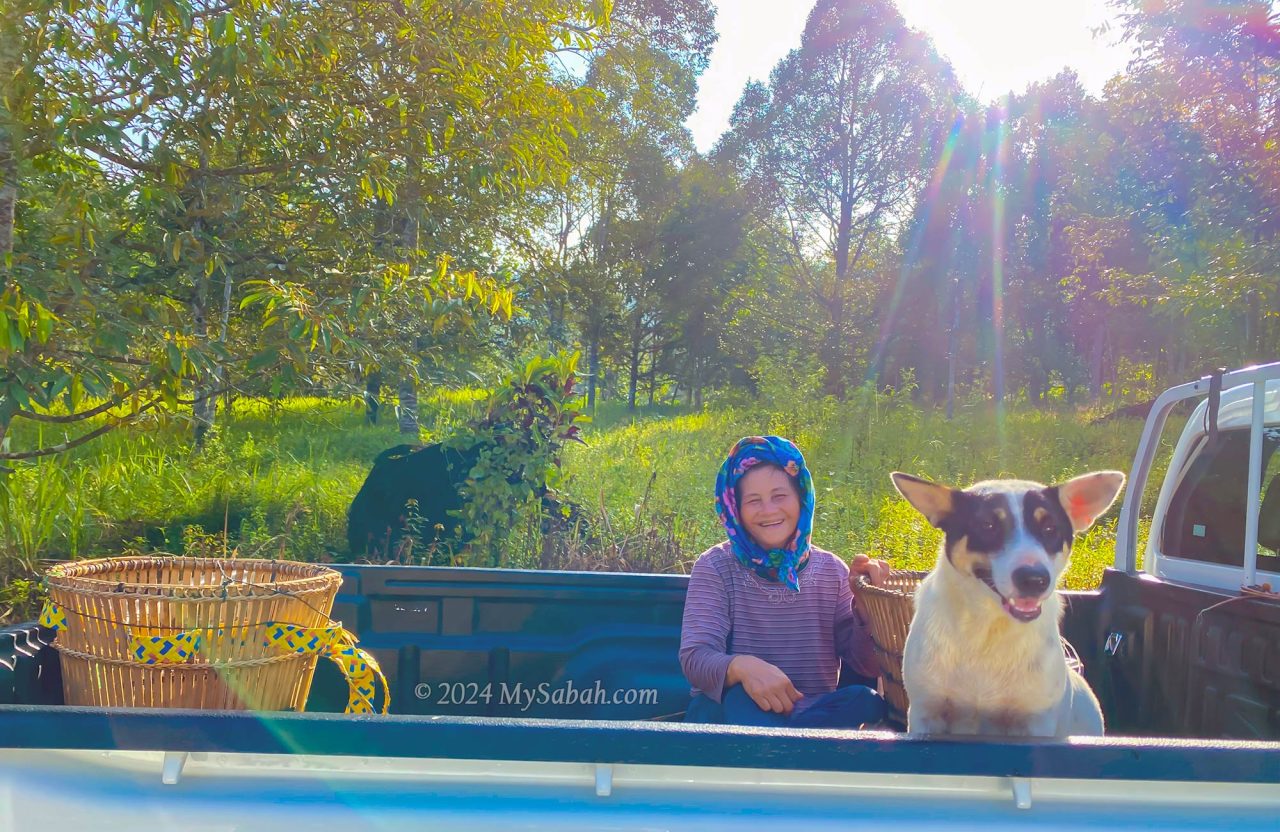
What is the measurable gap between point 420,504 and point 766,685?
413 cm

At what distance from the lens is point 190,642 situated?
203 centimetres

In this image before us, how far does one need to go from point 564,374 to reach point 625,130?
16.9 metres

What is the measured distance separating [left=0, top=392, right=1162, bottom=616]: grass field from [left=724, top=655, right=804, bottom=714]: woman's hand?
112 inches

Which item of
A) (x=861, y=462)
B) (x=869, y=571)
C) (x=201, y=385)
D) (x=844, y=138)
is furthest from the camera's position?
(x=844, y=138)

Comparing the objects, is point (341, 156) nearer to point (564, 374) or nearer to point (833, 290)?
point (564, 374)

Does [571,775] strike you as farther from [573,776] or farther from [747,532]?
[747,532]

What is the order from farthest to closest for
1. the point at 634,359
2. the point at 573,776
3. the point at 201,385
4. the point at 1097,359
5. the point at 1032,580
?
the point at 634,359
the point at 1097,359
the point at 201,385
the point at 1032,580
the point at 573,776

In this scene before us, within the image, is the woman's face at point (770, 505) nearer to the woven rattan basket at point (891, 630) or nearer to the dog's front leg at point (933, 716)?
the woven rattan basket at point (891, 630)

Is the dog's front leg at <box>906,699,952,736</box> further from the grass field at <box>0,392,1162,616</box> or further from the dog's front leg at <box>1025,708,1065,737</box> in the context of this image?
the grass field at <box>0,392,1162,616</box>

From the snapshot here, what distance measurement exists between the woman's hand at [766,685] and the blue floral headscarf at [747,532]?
41 centimetres

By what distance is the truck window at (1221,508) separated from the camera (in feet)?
9.86

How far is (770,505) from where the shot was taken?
2.77m

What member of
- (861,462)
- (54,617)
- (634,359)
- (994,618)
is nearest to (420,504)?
(54,617)

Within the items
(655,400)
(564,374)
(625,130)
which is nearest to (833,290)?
(625,130)
